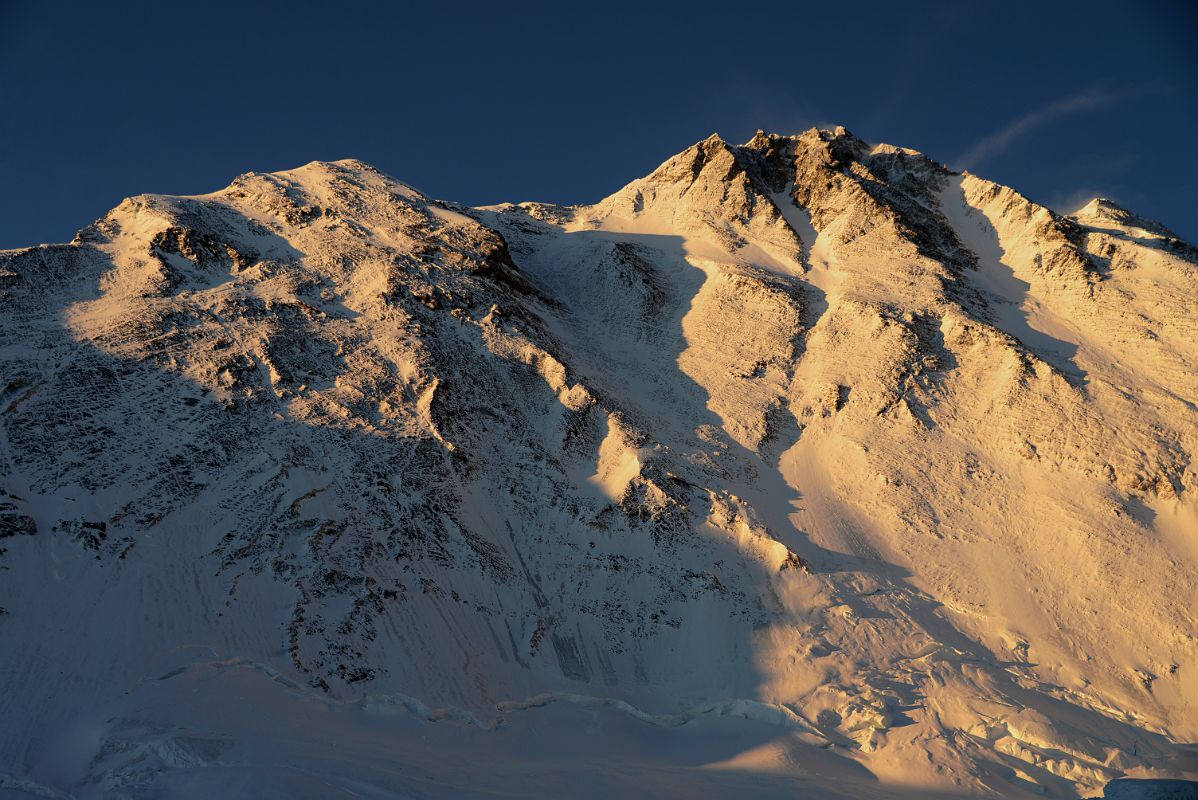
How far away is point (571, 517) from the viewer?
3781 centimetres

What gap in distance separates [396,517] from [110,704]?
13.4 m

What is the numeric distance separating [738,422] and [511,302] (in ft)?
62.7

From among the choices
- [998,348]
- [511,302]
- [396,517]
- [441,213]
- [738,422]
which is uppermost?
[441,213]

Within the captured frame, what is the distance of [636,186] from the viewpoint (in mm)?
85000

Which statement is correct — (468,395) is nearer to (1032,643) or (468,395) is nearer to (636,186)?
(1032,643)

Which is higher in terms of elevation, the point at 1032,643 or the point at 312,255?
the point at 312,255

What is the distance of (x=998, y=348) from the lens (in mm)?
50438

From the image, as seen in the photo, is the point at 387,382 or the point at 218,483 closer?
the point at 218,483

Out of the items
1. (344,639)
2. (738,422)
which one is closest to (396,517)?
(344,639)

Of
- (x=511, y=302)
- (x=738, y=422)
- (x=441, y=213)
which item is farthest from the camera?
(x=441, y=213)

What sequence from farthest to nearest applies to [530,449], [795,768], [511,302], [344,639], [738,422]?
1. [511,302]
2. [738,422]
3. [530,449]
4. [344,639]
5. [795,768]

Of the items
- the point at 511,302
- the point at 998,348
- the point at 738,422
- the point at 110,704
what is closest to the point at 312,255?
the point at 511,302

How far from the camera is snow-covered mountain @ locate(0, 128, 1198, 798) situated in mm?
24953

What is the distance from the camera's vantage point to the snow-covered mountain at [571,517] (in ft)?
81.9
